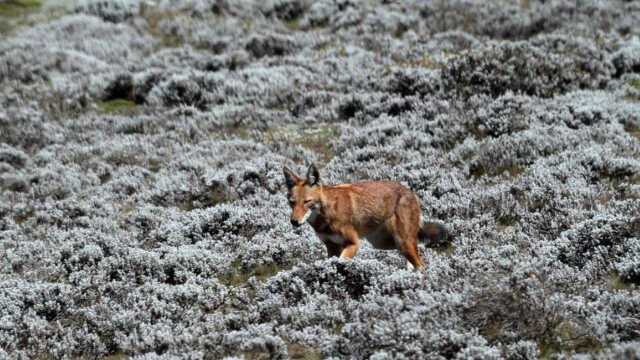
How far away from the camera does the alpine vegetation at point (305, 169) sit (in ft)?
25.2

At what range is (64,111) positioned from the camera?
62.5 ft

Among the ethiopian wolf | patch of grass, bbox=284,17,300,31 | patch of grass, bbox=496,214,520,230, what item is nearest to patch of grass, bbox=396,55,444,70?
patch of grass, bbox=284,17,300,31

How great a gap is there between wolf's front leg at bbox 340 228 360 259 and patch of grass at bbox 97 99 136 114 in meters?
11.5

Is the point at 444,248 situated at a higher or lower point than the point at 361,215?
Result: lower

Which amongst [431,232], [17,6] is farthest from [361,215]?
[17,6]

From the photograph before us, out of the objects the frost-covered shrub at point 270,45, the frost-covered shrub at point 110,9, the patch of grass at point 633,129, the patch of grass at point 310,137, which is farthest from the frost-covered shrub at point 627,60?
the frost-covered shrub at point 110,9

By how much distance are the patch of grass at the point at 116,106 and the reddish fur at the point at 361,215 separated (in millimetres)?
11266

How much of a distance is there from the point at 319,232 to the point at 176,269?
2.23 metres

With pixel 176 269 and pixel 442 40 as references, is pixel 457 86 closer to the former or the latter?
pixel 442 40

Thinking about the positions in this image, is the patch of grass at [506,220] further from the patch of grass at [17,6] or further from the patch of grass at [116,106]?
the patch of grass at [17,6]

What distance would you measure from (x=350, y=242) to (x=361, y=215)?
34 centimetres

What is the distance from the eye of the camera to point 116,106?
776 inches

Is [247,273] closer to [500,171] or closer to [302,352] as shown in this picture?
[302,352]

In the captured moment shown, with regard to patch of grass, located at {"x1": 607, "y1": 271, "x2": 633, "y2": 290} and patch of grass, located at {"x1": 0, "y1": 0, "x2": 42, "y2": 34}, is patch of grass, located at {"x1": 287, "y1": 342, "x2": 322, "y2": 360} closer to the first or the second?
patch of grass, located at {"x1": 607, "y1": 271, "x2": 633, "y2": 290}
